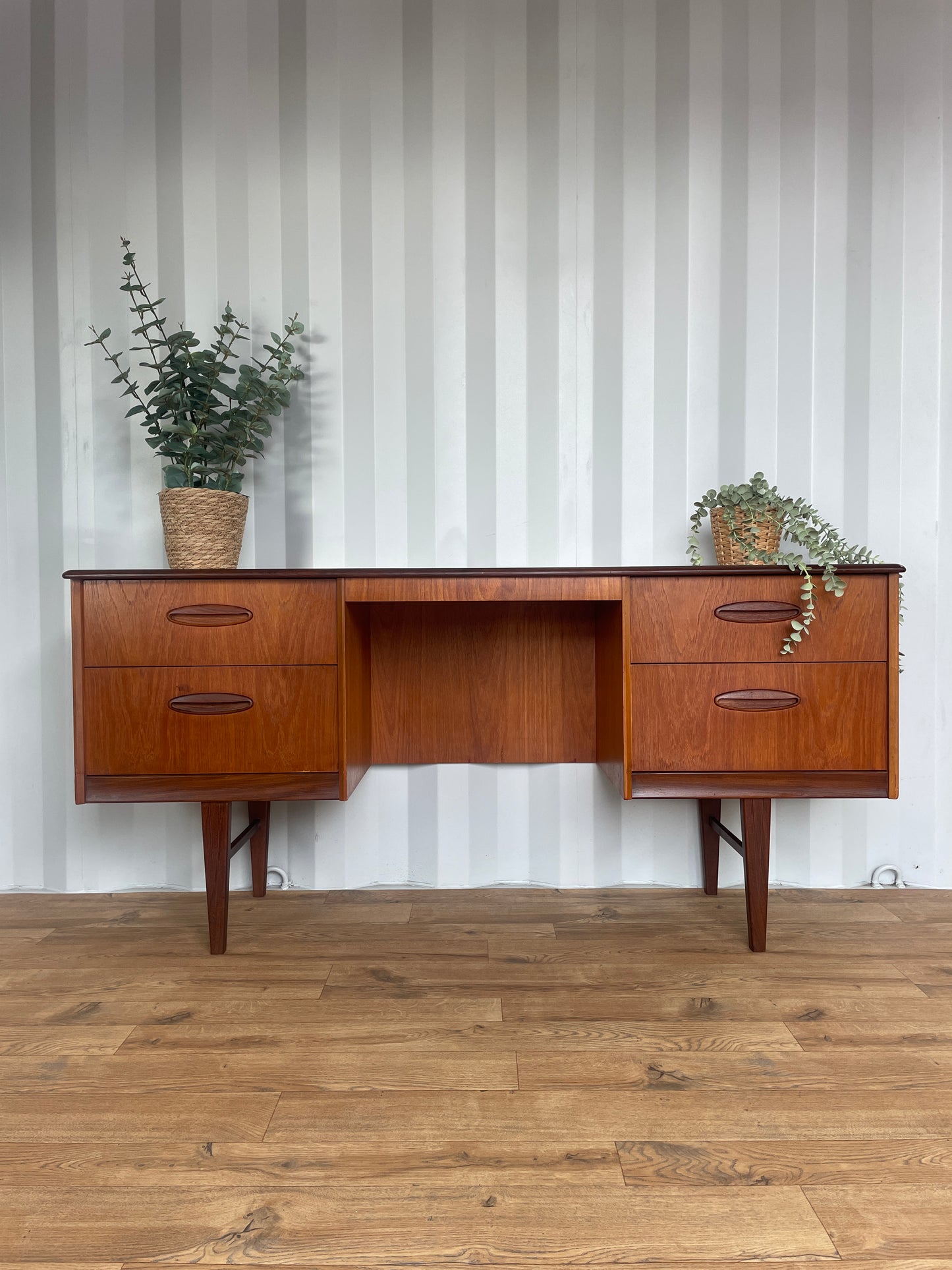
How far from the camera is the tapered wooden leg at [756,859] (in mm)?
1421

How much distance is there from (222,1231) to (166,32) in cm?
234

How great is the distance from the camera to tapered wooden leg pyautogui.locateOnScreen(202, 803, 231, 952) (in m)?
1.42

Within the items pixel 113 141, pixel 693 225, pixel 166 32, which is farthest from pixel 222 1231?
pixel 166 32

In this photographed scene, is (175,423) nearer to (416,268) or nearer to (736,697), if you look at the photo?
(416,268)

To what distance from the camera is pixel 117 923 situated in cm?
163

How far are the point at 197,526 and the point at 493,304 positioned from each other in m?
0.87

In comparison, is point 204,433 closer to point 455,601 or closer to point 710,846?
point 455,601

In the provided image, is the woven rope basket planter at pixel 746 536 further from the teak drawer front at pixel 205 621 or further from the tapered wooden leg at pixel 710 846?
the teak drawer front at pixel 205 621

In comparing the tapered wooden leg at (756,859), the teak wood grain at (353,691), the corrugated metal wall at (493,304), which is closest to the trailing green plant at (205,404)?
the corrugated metal wall at (493,304)

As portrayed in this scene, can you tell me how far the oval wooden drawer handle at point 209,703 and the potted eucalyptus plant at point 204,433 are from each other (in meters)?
0.30

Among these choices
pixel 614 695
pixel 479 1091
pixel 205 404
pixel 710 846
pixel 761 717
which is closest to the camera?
pixel 479 1091

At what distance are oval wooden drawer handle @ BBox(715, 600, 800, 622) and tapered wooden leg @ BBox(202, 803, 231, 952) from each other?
995 millimetres

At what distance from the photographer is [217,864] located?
1.42m

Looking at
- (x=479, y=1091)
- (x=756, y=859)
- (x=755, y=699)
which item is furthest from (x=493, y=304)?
(x=479, y=1091)
